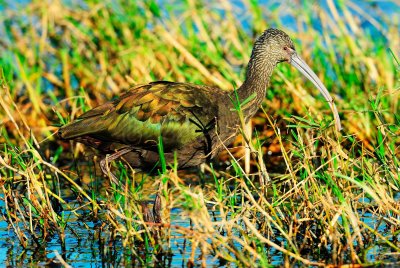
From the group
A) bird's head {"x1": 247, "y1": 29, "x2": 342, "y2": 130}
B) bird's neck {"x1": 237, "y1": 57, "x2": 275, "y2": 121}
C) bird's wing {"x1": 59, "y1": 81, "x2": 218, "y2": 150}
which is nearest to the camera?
bird's wing {"x1": 59, "y1": 81, "x2": 218, "y2": 150}

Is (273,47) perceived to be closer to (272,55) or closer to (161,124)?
(272,55)

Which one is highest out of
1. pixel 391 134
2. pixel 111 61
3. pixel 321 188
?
pixel 111 61

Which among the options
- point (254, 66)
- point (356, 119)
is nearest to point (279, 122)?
point (356, 119)

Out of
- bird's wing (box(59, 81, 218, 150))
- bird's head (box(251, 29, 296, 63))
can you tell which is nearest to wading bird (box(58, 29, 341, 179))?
bird's wing (box(59, 81, 218, 150))

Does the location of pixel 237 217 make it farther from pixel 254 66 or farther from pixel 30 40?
pixel 30 40

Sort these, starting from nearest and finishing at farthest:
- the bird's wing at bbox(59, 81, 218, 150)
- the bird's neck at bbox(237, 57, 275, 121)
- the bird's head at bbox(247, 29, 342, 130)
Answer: the bird's wing at bbox(59, 81, 218, 150) → the bird's neck at bbox(237, 57, 275, 121) → the bird's head at bbox(247, 29, 342, 130)

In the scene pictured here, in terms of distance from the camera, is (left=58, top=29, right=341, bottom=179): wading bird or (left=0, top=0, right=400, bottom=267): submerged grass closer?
(left=0, top=0, right=400, bottom=267): submerged grass

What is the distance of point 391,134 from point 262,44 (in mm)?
1578

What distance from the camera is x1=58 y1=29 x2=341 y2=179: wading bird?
266 inches

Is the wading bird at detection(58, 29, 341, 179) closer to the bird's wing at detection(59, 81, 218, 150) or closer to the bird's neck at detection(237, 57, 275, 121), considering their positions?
the bird's wing at detection(59, 81, 218, 150)

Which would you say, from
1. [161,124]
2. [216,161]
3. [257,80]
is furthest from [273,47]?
[216,161]

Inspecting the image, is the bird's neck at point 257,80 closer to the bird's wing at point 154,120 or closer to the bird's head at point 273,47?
the bird's head at point 273,47

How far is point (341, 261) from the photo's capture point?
5180mm

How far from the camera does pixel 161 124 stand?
6.78 meters
